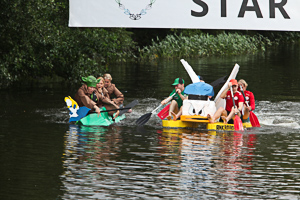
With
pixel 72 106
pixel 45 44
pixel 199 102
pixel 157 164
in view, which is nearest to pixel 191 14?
pixel 157 164

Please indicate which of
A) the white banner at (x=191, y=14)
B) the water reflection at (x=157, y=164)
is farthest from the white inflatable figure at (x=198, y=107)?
the white banner at (x=191, y=14)

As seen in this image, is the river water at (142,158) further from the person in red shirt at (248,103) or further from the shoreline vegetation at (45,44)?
the shoreline vegetation at (45,44)

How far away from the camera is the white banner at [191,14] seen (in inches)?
367

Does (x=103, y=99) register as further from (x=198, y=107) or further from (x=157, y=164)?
(x=157, y=164)

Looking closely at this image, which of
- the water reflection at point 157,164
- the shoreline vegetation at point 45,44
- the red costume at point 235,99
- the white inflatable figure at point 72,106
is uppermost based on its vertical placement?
the shoreline vegetation at point 45,44

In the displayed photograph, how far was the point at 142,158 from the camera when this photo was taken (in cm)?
1201

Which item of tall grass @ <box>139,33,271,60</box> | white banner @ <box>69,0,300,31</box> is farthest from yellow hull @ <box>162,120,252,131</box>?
tall grass @ <box>139,33,271,60</box>

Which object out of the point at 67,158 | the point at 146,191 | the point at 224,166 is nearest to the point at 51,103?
the point at 67,158

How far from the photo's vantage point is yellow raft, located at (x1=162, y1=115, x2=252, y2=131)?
15406mm

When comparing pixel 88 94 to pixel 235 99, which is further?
pixel 88 94

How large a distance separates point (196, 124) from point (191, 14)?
6.66m

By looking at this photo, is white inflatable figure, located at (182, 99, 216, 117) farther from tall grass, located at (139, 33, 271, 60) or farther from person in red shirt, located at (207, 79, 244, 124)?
tall grass, located at (139, 33, 271, 60)

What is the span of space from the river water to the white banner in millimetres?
2260

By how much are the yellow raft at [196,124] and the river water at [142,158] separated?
238 mm
